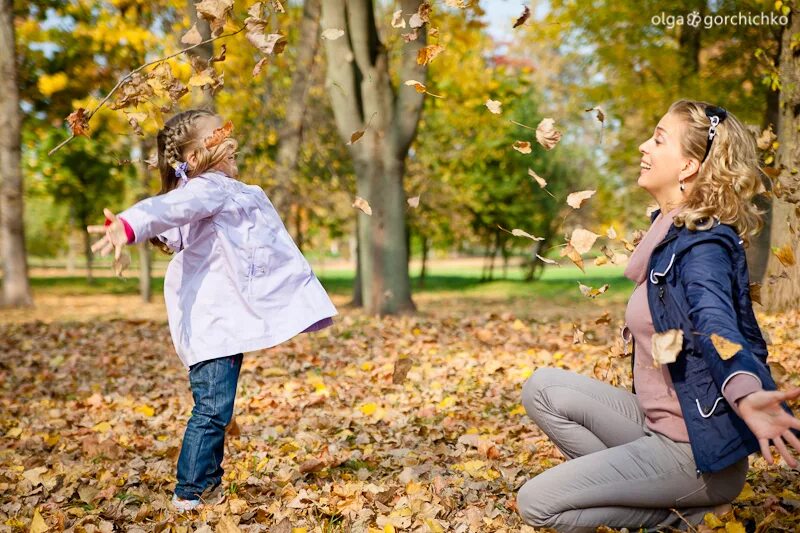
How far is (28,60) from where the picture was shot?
15.3m

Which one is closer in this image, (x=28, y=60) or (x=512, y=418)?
(x=512, y=418)

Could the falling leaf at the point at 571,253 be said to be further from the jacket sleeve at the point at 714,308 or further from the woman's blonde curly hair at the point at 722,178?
the jacket sleeve at the point at 714,308

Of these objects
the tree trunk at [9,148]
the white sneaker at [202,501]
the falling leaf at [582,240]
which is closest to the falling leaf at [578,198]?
the falling leaf at [582,240]

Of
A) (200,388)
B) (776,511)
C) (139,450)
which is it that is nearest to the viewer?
(776,511)

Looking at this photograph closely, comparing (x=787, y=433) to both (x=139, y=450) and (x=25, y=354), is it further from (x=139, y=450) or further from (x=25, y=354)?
(x=25, y=354)

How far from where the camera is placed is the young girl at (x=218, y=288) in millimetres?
3113

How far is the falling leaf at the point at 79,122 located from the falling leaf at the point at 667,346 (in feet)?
8.49

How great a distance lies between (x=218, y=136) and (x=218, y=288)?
66cm

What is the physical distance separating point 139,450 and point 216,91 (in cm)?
222

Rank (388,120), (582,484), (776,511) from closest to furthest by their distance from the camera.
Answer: (582,484) < (776,511) < (388,120)

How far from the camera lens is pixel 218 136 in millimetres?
3143

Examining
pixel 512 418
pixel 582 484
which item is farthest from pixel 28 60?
pixel 582 484

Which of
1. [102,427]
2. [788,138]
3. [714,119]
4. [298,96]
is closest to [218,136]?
[714,119]

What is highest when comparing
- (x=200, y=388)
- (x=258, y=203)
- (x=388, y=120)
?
(x=388, y=120)
